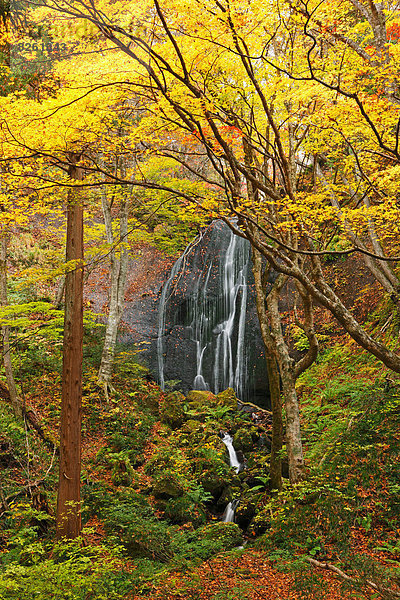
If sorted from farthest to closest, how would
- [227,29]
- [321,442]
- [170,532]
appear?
[321,442] → [170,532] → [227,29]

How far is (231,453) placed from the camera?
32.8 ft

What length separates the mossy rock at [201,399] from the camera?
1249cm

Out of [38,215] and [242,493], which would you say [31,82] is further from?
[38,215]

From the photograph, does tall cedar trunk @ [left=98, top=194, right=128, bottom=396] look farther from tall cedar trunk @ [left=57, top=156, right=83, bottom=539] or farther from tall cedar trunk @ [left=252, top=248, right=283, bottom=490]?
tall cedar trunk @ [left=252, top=248, right=283, bottom=490]

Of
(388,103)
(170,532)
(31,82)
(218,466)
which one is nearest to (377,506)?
(170,532)

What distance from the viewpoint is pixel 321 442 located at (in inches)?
306

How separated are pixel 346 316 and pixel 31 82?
6988 millimetres

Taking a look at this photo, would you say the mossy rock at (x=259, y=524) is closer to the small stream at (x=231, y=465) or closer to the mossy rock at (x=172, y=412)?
the small stream at (x=231, y=465)

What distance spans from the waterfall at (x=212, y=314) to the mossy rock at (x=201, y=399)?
1.52m

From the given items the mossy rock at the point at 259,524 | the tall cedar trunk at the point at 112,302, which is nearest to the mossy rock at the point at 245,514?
the mossy rock at the point at 259,524

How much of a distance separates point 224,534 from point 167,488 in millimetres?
1668

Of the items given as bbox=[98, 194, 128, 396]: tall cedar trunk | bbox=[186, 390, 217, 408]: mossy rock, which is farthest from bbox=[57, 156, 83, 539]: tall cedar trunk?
bbox=[186, 390, 217, 408]: mossy rock

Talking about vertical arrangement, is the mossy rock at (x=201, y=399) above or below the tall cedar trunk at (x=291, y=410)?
below

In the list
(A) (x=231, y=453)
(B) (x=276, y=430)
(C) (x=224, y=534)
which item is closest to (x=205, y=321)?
(A) (x=231, y=453)
